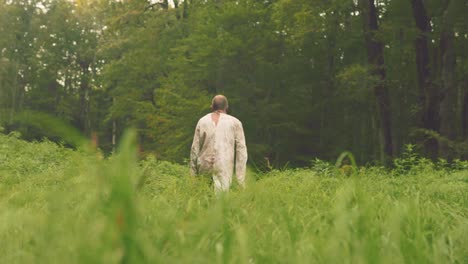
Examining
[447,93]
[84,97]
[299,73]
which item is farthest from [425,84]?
[84,97]

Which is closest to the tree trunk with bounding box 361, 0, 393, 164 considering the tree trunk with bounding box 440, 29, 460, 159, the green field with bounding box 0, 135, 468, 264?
the tree trunk with bounding box 440, 29, 460, 159

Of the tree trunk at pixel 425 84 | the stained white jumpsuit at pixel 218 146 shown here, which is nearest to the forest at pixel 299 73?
the tree trunk at pixel 425 84

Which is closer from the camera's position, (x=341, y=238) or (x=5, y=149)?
(x=341, y=238)

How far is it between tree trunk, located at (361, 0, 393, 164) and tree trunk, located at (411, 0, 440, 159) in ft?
4.07

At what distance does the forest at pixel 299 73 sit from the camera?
A: 16797 millimetres

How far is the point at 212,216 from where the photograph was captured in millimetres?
1154

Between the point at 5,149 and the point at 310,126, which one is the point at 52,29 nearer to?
the point at 310,126

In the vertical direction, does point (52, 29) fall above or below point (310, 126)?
above

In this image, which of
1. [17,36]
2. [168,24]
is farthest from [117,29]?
[17,36]

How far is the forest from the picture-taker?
55.1 feet

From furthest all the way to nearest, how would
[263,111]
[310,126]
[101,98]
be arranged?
[101,98], [310,126], [263,111]

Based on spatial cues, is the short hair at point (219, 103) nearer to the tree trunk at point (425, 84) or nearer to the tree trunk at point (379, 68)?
the tree trunk at point (425, 84)

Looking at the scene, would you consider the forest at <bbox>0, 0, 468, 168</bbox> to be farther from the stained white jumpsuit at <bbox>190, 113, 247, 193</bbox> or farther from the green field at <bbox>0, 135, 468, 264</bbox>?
the green field at <bbox>0, 135, 468, 264</bbox>

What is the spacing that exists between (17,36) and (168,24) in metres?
17.3
